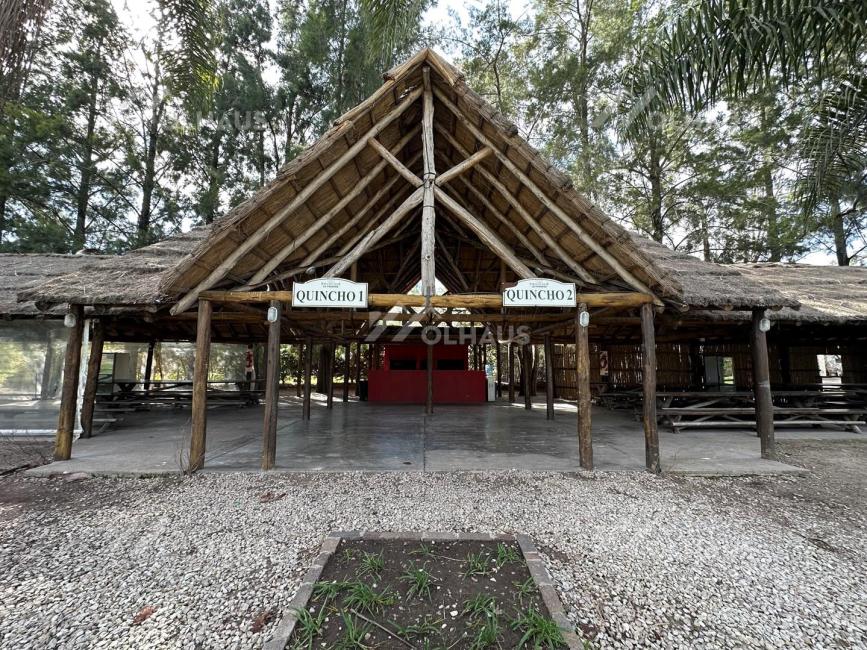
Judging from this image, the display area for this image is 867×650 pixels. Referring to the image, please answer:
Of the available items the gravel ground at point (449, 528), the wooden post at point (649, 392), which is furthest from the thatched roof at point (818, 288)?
the gravel ground at point (449, 528)

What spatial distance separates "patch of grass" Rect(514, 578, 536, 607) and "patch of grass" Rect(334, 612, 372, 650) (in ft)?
2.99

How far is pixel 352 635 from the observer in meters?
1.86

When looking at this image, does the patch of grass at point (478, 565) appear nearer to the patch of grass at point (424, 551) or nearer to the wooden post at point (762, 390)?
the patch of grass at point (424, 551)

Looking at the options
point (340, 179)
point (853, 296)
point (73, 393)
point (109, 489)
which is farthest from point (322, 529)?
point (853, 296)

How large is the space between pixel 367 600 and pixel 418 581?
33 cm

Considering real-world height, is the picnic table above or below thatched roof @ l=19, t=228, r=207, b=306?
below

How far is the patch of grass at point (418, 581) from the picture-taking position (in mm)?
2234

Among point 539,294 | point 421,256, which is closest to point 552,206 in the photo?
point 539,294

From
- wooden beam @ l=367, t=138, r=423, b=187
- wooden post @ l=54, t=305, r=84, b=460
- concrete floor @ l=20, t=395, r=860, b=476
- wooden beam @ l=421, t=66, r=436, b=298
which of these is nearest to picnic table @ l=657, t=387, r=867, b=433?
concrete floor @ l=20, t=395, r=860, b=476

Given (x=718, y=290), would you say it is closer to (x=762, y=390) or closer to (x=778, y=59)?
(x=762, y=390)

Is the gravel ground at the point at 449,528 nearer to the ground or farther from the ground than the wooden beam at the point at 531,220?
nearer to the ground

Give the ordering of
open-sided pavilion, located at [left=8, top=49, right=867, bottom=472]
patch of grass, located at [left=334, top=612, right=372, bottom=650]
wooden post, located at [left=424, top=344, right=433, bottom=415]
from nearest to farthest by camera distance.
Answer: patch of grass, located at [left=334, top=612, right=372, bottom=650], open-sided pavilion, located at [left=8, top=49, right=867, bottom=472], wooden post, located at [left=424, top=344, right=433, bottom=415]

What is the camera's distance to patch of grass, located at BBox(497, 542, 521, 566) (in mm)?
2609

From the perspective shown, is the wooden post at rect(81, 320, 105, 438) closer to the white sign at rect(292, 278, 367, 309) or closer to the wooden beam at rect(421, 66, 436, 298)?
the white sign at rect(292, 278, 367, 309)
